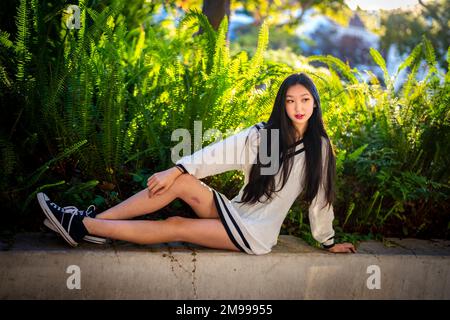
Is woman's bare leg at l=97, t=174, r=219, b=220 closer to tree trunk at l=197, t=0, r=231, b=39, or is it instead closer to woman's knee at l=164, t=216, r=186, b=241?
woman's knee at l=164, t=216, r=186, b=241

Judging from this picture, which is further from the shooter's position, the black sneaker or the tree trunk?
the tree trunk

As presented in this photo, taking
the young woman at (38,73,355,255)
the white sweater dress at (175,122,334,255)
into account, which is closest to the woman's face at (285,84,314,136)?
the young woman at (38,73,355,255)

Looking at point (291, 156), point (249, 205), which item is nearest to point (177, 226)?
point (249, 205)

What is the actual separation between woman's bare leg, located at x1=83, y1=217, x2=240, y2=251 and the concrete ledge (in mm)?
55

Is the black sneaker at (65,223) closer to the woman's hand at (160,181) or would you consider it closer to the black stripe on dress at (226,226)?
the woman's hand at (160,181)

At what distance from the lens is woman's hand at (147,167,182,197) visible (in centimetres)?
271

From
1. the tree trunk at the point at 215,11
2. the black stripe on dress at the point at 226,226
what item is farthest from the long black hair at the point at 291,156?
the tree trunk at the point at 215,11

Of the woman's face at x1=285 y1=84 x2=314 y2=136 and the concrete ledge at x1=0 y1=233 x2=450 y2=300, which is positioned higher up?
the woman's face at x1=285 y1=84 x2=314 y2=136

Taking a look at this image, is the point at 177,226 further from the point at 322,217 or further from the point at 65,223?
the point at 322,217

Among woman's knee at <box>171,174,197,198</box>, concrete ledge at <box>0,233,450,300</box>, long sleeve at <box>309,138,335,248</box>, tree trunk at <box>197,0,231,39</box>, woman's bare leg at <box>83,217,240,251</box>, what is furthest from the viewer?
tree trunk at <box>197,0,231,39</box>

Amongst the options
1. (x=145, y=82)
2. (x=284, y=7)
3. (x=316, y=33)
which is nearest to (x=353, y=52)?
(x=316, y=33)

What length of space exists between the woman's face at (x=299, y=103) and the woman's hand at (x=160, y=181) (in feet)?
2.33

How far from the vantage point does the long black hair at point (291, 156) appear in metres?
2.88
